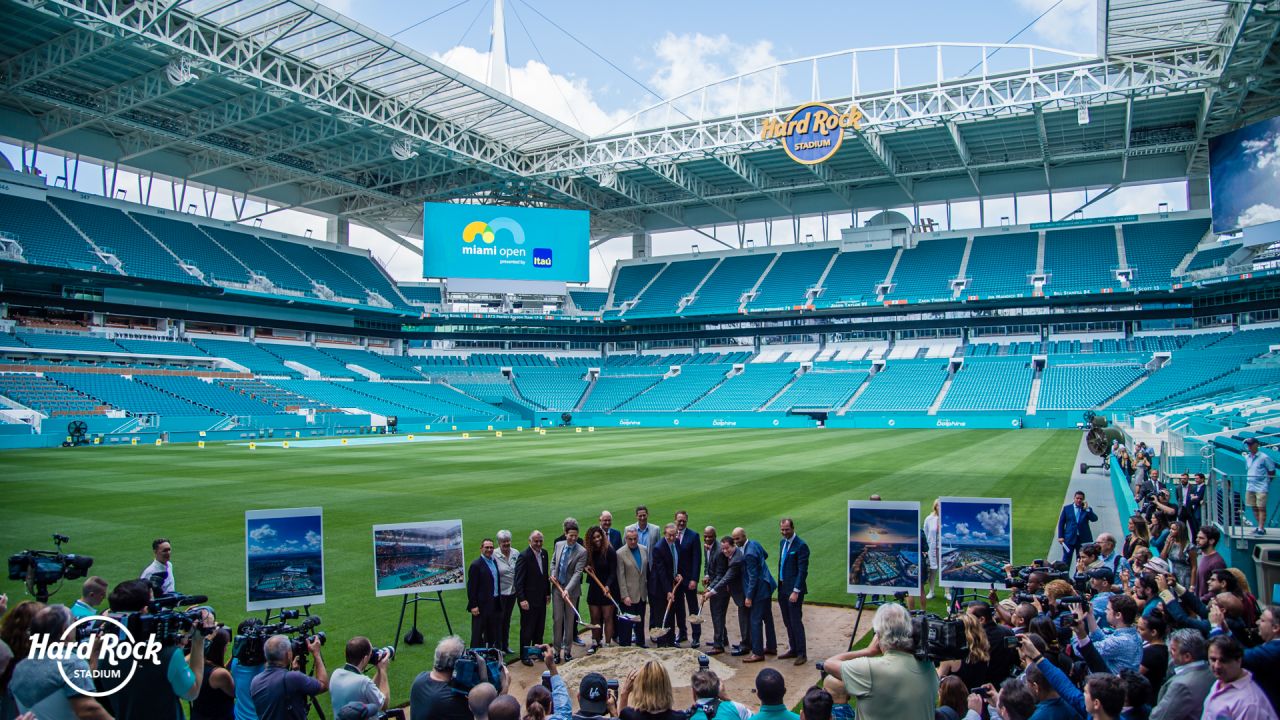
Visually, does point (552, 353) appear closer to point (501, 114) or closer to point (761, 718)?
point (501, 114)

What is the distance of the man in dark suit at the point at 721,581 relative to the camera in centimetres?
933

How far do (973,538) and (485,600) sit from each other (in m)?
6.02

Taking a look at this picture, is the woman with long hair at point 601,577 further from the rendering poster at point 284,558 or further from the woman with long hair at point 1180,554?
the woman with long hair at point 1180,554

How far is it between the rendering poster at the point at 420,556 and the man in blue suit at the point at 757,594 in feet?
11.1

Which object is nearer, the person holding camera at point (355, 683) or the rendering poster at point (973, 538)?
the person holding camera at point (355, 683)

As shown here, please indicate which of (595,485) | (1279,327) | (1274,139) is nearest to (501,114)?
(595,485)

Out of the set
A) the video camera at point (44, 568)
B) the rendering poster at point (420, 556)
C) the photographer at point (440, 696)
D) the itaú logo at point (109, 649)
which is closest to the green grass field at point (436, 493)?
the rendering poster at point (420, 556)

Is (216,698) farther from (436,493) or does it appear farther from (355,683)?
(436,493)

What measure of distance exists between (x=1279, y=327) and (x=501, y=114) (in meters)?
52.4

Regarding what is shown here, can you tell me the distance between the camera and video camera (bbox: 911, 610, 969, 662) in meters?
4.83

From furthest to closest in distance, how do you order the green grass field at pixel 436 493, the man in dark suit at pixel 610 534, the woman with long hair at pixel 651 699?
the green grass field at pixel 436 493 → the man in dark suit at pixel 610 534 → the woman with long hair at pixel 651 699

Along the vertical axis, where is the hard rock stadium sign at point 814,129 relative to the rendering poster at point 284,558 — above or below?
above

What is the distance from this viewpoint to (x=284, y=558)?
8656 millimetres

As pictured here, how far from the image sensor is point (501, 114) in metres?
49.3
